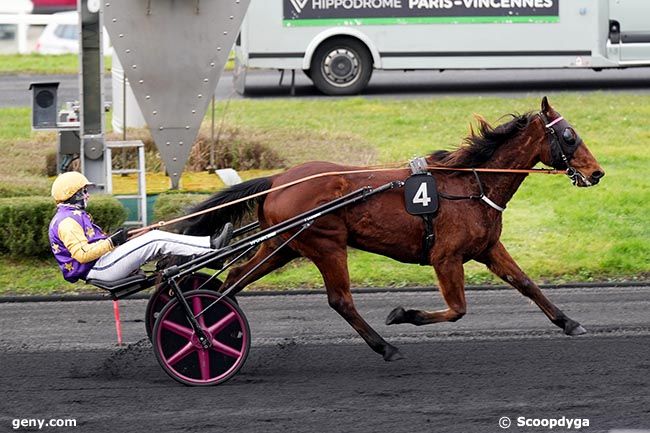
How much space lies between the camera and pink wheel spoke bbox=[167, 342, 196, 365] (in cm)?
704

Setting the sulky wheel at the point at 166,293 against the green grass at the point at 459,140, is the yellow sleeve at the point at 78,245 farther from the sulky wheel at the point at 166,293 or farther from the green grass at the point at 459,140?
the green grass at the point at 459,140

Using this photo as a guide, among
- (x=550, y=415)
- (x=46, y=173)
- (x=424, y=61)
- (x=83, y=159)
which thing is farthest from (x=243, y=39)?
(x=550, y=415)

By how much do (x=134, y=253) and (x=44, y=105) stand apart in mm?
4386

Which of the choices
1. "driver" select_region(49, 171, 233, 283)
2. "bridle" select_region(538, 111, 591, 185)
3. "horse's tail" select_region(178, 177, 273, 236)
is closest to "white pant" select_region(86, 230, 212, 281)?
"driver" select_region(49, 171, 233, 283)

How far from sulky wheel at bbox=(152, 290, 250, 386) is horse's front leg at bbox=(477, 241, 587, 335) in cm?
160

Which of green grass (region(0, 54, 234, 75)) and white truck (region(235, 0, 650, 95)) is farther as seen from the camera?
green grass (region(0, 54, 234, 75))

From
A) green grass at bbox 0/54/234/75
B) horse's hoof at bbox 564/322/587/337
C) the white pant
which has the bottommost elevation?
horse's hoof at bbox 564/322/587/337

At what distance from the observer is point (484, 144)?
25.1ft

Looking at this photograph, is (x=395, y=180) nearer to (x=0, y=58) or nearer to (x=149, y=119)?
(x=149, y=119)

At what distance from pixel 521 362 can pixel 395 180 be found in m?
1.30

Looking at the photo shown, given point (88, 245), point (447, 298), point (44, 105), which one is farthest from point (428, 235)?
point (44, 105)

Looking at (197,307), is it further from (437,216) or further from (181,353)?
(437,216)

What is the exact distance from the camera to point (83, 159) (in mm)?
11086

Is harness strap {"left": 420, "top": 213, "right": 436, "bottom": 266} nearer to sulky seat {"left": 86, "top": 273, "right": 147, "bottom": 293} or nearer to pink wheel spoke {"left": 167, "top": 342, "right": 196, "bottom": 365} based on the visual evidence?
pink wheel spoke {"left": 167, "top": 342, "right": 196, "bottom": 365}
